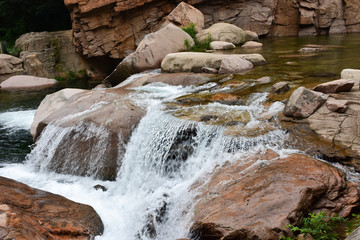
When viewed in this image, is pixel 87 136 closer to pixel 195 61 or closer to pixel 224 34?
pixel 195 61

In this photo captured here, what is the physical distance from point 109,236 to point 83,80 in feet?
42.1

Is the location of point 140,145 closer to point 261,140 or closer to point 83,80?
point 261,140

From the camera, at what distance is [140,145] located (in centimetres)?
538

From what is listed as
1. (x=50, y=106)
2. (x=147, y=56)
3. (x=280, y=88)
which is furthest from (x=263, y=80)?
(x=50, y=106)

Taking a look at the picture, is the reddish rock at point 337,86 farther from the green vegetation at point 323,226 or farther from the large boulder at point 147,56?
the large boulder at point 147,56

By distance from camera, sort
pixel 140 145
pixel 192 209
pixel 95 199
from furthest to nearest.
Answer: pixel 140 145 < pixel 95 199 < pixel 192 209

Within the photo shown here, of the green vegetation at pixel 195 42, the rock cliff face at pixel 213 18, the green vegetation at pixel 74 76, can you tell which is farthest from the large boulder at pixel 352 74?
the green vegetation at pixel 74 76

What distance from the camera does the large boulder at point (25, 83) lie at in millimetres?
14625

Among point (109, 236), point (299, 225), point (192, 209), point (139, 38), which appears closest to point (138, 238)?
point (109, 236)

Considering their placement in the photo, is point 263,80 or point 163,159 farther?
point 263,80

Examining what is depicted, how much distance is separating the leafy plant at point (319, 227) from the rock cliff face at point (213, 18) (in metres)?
12.8

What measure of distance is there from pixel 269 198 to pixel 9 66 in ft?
51.2

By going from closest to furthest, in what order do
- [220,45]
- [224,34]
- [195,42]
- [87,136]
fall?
[87,136], [220,45], [195,42], [224,34]

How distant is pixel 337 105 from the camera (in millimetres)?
4664
